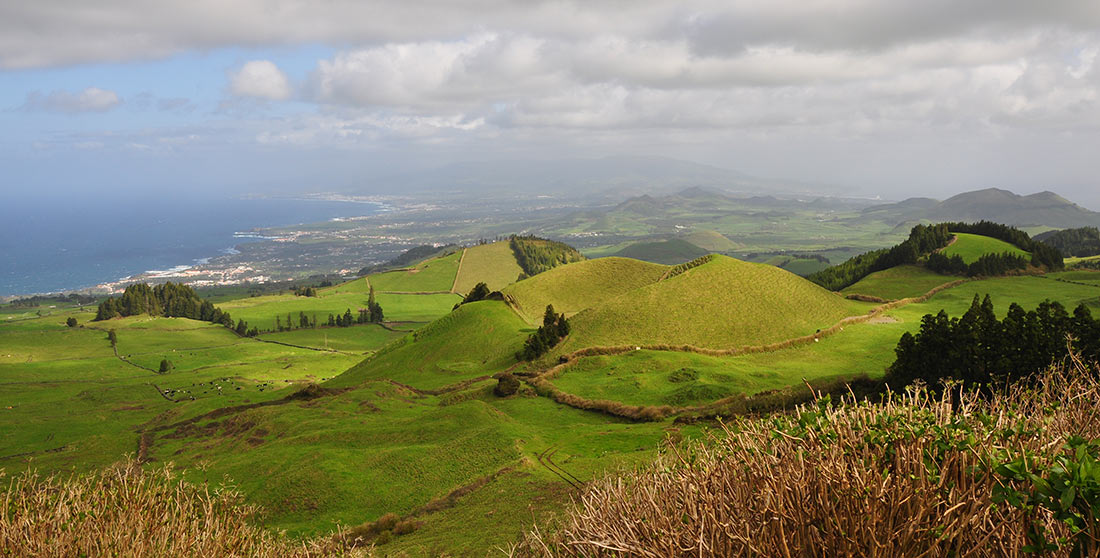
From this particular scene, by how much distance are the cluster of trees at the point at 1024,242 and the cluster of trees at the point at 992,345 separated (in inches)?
3698

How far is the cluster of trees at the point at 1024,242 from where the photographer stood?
12166cm

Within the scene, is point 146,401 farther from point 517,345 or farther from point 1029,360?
point 1029,360

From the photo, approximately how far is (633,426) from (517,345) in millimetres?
38085

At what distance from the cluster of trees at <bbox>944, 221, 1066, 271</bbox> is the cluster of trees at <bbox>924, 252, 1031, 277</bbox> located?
A: 364 centimetres

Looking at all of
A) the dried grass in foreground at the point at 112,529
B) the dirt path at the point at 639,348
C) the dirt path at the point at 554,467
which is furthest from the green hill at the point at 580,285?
the dried grass in foreground at the point at 112,529

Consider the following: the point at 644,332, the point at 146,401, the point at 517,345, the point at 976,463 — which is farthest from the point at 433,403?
the point at 976,463

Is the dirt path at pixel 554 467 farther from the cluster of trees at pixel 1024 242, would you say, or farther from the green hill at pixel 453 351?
the cluster of trees at pixel 1024 242

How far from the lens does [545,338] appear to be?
267ft

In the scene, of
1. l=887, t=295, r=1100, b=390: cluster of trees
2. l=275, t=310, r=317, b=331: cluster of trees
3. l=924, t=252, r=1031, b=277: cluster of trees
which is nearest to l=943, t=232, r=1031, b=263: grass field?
l=924, t=252, r=1031, b=277: cluster of trees

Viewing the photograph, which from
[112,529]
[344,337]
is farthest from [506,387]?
[344,337]

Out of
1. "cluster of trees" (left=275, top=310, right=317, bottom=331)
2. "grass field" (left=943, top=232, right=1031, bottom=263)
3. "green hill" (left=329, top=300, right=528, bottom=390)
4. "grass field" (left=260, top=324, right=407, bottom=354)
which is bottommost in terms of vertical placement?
"grass field" (left=260, top=324, right=407, bottom=354)

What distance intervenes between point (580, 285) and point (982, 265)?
78.5 m

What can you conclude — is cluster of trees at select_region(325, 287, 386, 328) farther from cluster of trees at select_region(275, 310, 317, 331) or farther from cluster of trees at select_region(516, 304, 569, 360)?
cluster of trees at select_region(516, 304, 569, 360)

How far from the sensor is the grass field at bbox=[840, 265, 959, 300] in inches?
4318
